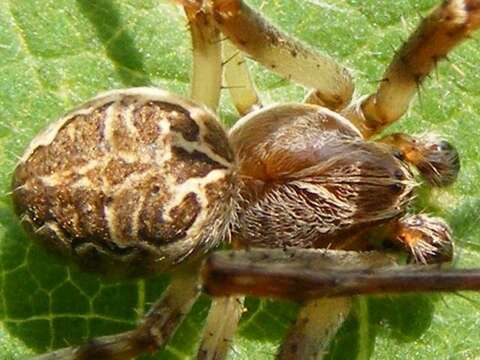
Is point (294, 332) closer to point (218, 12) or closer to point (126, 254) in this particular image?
point (126, 254)

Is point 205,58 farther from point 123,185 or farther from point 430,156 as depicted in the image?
point 430,156

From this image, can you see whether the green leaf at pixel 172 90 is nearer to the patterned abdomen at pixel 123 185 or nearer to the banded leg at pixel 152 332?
the banded leg at pixel 152 332

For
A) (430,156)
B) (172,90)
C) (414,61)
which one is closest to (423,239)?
(430,156)

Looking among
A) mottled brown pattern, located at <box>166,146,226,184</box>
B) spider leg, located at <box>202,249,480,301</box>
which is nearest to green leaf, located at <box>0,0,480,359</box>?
mottled brown pattern, located at <box>166,146,226,184</box>

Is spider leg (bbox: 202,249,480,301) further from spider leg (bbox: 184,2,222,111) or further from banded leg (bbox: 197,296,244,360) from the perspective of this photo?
spider leg (bbox: 184,2,222,111)

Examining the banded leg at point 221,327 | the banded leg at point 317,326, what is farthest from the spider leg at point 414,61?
the banded leg at point 221,327
